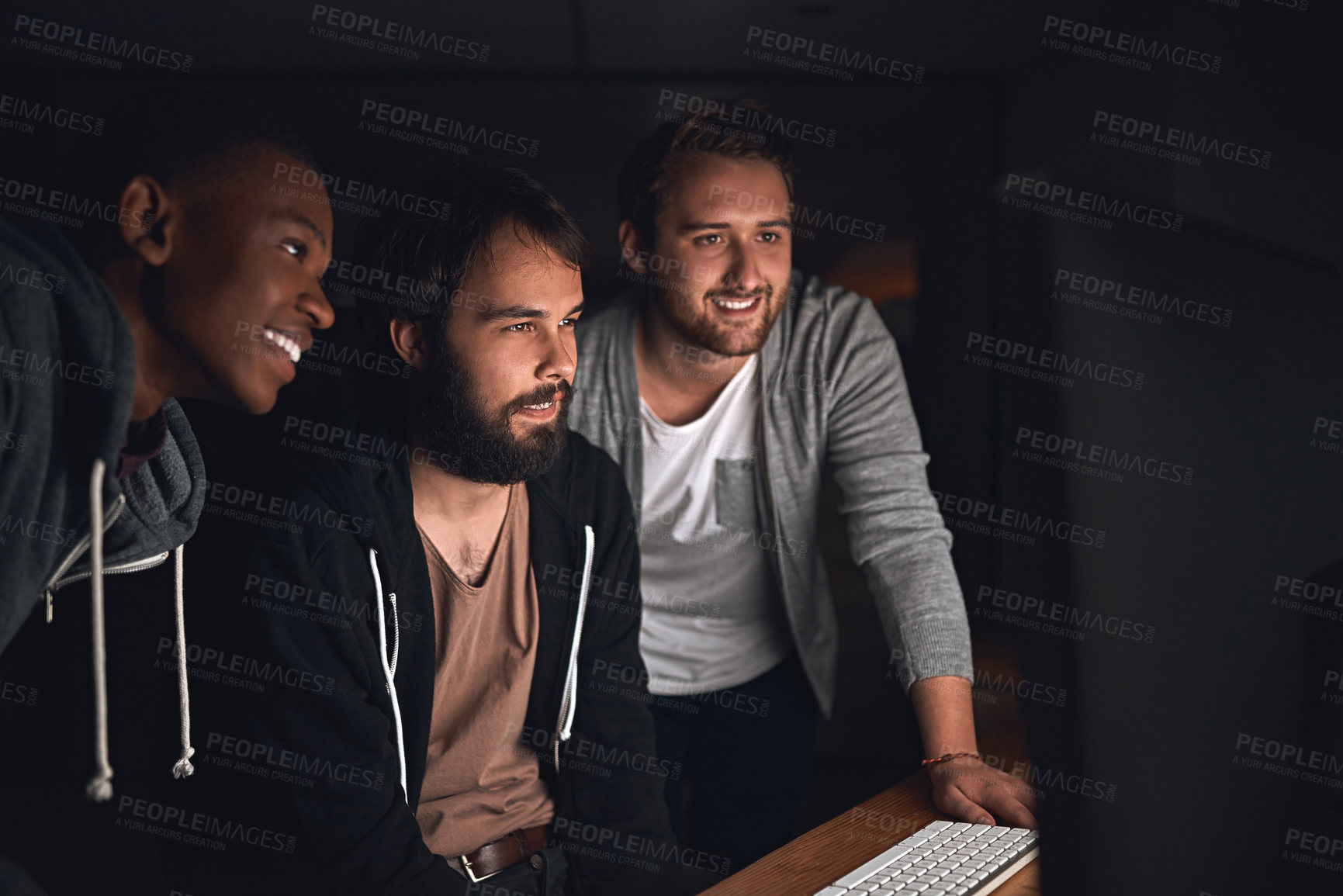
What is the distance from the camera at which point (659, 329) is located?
5.01 feet

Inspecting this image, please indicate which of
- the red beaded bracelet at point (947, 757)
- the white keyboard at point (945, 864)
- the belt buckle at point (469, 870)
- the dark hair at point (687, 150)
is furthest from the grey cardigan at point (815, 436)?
the belt buckle at point (469, 870)

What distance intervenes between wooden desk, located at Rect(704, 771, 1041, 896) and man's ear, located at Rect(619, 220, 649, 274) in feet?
3.14

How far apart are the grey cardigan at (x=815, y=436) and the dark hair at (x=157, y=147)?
669mm

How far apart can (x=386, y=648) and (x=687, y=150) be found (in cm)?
101

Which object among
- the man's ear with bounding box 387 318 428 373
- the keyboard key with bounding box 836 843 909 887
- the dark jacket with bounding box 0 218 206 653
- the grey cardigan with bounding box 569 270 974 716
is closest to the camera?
the dark jacket with bounding box 0 218 206 653

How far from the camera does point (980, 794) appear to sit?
0.94 metres

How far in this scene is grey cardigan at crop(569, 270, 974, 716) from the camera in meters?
1.36

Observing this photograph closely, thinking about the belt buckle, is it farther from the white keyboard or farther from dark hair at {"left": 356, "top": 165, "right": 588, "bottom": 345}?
dark hair at {"left": 356, "top": 165, "right": 588, "bottom": 345}

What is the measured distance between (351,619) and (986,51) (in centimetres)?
245

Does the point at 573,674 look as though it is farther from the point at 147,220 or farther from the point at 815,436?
the point at 147,220

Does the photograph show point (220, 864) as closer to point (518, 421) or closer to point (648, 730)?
point (648, 730)

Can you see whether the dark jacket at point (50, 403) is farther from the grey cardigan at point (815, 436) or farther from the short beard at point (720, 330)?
the short beard at point (720, 330)

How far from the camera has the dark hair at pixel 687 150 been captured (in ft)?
5.08

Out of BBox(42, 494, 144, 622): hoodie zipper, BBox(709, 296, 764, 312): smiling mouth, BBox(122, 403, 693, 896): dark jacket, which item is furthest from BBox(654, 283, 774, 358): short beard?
BBox(42, 494, 144, 622): hoodie zipper
